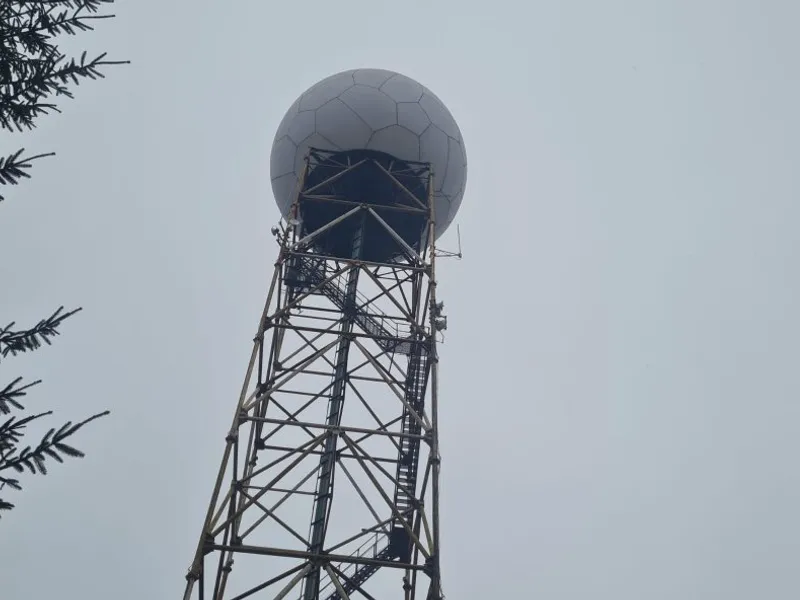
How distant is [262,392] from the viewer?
16219 mm

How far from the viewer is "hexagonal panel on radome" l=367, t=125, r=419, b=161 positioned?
719 inches

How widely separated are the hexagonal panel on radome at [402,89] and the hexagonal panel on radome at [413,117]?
0.21m

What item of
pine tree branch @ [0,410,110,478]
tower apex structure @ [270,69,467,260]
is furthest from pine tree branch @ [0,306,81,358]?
tower apex structure @ [270,69,467,260]

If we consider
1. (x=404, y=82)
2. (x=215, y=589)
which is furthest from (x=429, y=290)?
(x=215, y=589)

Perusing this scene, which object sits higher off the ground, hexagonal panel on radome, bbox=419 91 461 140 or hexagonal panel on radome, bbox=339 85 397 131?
hexagonal panel on radome, bbox=419 91 461 140

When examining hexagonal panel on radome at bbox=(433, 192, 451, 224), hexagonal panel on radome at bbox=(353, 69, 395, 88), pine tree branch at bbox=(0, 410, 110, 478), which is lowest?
pine tree branch at bbox=(0, 410, 110, 478)

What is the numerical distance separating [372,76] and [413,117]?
5.36 ft

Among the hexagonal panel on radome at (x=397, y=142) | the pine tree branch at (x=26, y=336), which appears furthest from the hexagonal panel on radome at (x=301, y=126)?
the pine tree branch at (x=26, y=336)

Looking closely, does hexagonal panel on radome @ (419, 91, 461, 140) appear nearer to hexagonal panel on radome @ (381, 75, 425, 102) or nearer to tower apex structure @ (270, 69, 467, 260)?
tower apex structure @ (270, 69, 467, 260)

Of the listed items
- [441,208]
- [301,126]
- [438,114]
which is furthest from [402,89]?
[441,208]

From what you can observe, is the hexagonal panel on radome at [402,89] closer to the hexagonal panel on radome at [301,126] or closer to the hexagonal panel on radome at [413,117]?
the hexagonal panel on radome at [413,117]

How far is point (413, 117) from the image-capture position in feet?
61.3

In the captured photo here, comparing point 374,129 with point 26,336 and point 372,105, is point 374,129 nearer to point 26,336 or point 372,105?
point 372,105

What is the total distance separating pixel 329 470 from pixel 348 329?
10.5 ft
